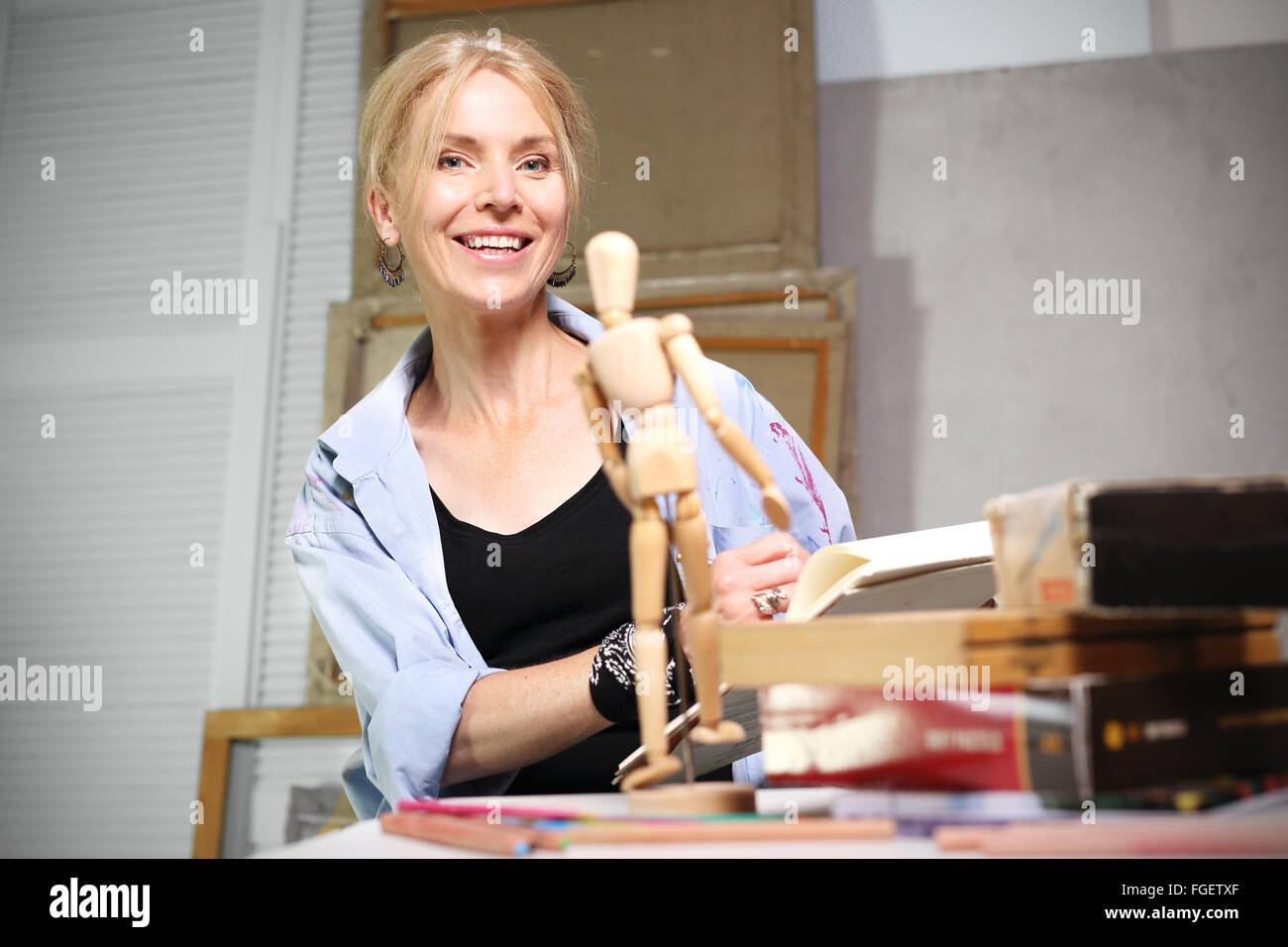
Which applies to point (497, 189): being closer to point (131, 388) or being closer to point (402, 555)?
point (402, 555)

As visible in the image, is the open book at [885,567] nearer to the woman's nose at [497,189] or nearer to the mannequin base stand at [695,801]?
the mannequin base stand at [695,801]

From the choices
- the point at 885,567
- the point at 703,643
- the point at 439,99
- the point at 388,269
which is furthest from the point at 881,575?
the point at 388,269

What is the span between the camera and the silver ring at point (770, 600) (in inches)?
35.0

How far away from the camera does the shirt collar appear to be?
1388 mm

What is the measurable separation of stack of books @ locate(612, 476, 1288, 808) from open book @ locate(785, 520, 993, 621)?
100 millimetres

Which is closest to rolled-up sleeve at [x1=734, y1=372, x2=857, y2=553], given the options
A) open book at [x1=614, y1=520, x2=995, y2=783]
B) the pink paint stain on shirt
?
the pink paint stain on shirt

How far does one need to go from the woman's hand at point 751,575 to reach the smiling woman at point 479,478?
0.25 meters

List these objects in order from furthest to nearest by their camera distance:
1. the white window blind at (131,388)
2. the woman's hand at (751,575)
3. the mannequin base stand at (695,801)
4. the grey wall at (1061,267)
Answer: the white window blind at (131,388) < the grey wall at (1061,267) < the woman's hand at (751,575) < the mannequin base stand at (695,801)

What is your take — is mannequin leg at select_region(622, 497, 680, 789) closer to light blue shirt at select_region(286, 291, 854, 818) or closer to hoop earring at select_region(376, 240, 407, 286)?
light blue shirt at select_region(286, 291, 854, 818)

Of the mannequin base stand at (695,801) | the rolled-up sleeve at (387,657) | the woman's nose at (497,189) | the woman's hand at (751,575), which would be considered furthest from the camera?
the woman's nose at (497,189)

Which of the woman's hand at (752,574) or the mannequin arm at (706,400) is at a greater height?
the mannequin arm at (706,400)

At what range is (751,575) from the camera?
35.5 inches

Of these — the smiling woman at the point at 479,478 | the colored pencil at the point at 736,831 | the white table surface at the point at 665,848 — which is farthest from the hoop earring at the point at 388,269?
the colored pencil at the point at 736,831

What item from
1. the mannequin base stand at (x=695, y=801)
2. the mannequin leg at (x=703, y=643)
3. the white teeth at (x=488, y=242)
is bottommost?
the mannequin base stand at (x=695, y=801)
